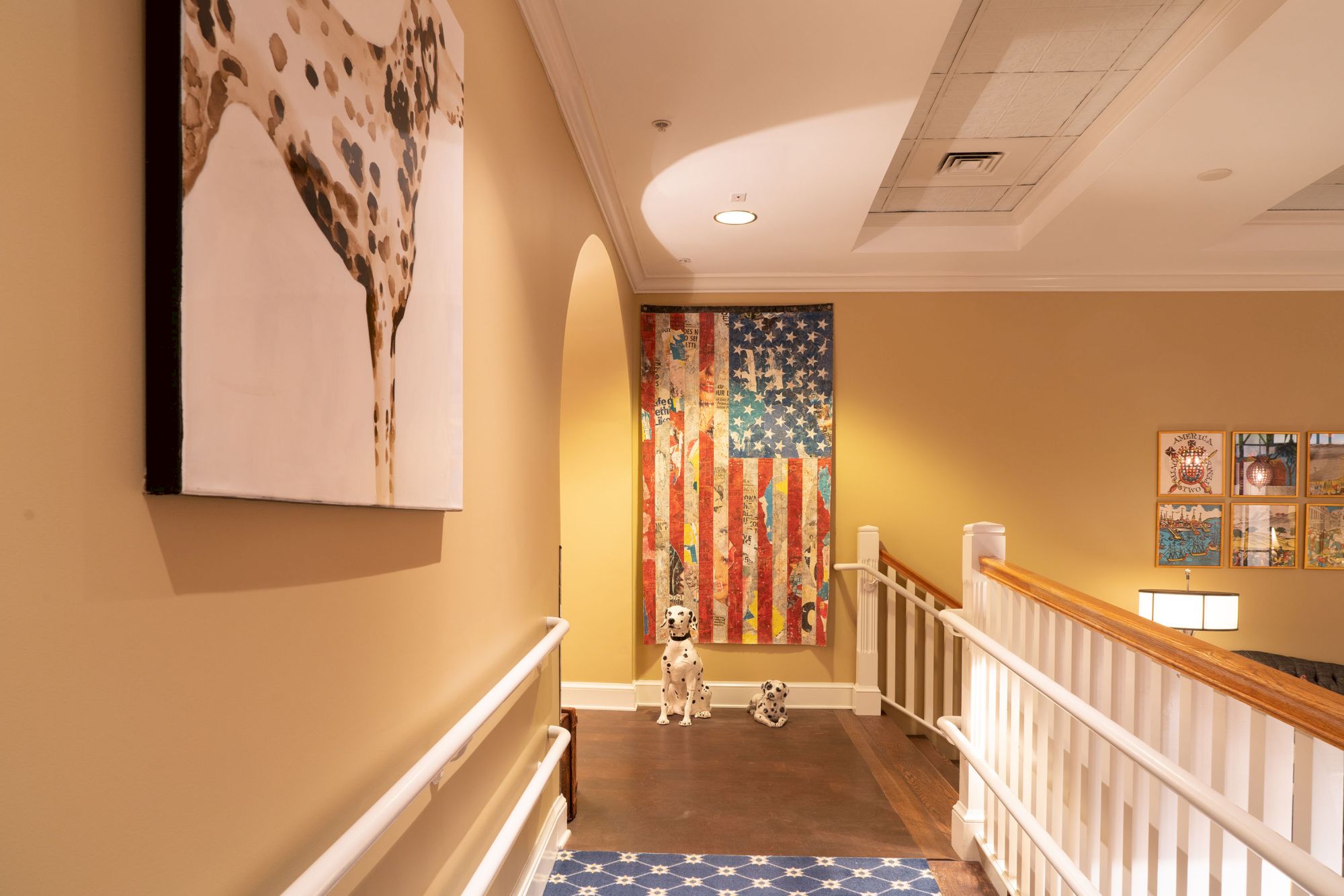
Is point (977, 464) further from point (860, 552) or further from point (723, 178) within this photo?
point (723, 178)

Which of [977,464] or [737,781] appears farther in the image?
[977,464]

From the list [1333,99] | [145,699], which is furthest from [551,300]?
[1333,99]

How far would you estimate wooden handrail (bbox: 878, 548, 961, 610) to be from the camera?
4.04 meters

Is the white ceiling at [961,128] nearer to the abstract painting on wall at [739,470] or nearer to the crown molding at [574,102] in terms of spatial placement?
the crown molding at [574,102]

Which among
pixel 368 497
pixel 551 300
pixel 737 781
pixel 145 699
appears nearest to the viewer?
pixel 145 699

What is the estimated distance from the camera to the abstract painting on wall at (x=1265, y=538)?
4.16 metres

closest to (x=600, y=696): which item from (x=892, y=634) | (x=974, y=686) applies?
(x=892, y=634)

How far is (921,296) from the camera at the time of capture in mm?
4355

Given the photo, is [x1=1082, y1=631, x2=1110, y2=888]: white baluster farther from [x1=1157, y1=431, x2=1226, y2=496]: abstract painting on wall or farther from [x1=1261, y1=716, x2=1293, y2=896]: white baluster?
[x1=1157, y1=431, x2=1226, y2=496]: abstract painting on wall

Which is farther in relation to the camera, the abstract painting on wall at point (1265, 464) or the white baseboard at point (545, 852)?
the abstract painting on wall at point (1265, 464)

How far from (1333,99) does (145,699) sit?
10.2 ft

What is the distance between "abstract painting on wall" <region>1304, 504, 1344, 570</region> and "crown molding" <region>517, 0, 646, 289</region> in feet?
13.0

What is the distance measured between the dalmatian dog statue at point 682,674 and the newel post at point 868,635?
0.85 meters

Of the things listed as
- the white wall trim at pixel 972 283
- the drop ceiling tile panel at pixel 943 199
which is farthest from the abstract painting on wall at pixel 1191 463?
the drop ceiling tile panel at pixel 943 199
